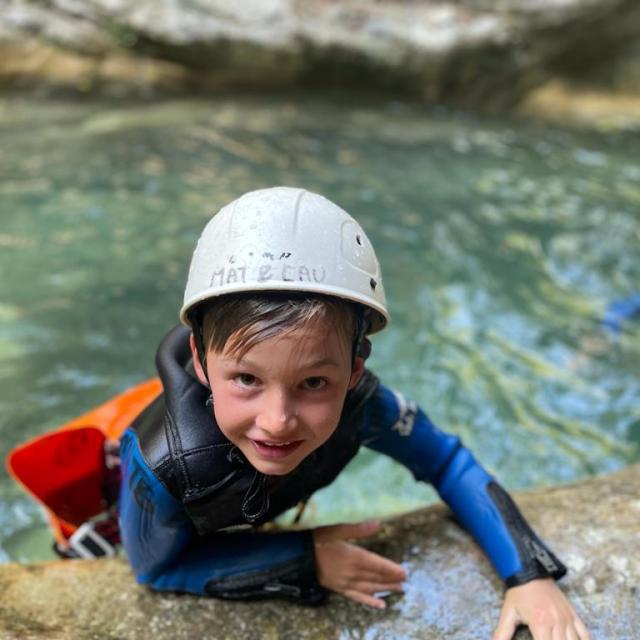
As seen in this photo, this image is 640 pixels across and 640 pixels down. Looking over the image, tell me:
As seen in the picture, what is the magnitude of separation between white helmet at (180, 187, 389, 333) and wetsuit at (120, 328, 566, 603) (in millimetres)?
315

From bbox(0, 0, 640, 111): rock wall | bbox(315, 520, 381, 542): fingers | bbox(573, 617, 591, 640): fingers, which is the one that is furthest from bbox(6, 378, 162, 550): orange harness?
bbox(0, 0, 640, 111): rock wall

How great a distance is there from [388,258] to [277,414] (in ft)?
13.0

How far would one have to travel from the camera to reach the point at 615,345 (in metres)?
4.61

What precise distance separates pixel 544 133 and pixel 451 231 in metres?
3.72

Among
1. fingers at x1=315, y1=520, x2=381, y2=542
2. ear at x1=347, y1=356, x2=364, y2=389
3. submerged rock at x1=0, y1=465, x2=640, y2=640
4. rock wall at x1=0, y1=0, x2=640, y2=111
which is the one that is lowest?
submerged rock at x1=0, y1=465, x2=640, y2=640

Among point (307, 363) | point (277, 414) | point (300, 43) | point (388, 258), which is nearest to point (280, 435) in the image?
point (277, 414)

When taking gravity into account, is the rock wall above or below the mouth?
above

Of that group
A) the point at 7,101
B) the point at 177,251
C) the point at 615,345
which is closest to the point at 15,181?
the point at 177,251

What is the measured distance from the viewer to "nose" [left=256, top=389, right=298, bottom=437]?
1594 mm

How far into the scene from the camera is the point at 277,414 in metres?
1.59

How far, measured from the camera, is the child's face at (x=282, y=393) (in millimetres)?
1591

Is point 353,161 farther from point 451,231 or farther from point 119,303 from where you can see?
Answer: point 119,303

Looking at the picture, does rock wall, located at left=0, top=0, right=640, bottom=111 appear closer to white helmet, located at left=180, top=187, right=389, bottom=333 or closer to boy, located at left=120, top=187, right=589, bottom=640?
boy, located at left=120, top=187, right=589, bottom=640

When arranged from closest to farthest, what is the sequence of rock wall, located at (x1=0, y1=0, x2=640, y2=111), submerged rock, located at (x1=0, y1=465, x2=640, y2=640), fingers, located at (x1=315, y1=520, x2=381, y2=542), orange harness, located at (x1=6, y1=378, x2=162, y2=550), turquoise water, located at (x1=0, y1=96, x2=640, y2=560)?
1. submerged rock, located at (x1=0, y1=465, x2=640, y2=640)
2. fingers, located at (x1=315, y1=520, x2=381, y2=542)
3. orange harness, located at (x1=6, y1=378, x2=162, y2=550)
4. turquoise water, located at (x1=0, y1=96, x2=640, y2=560)
5. rock wall, located at (x1=0, y1=0, x2=640, y2=111)
